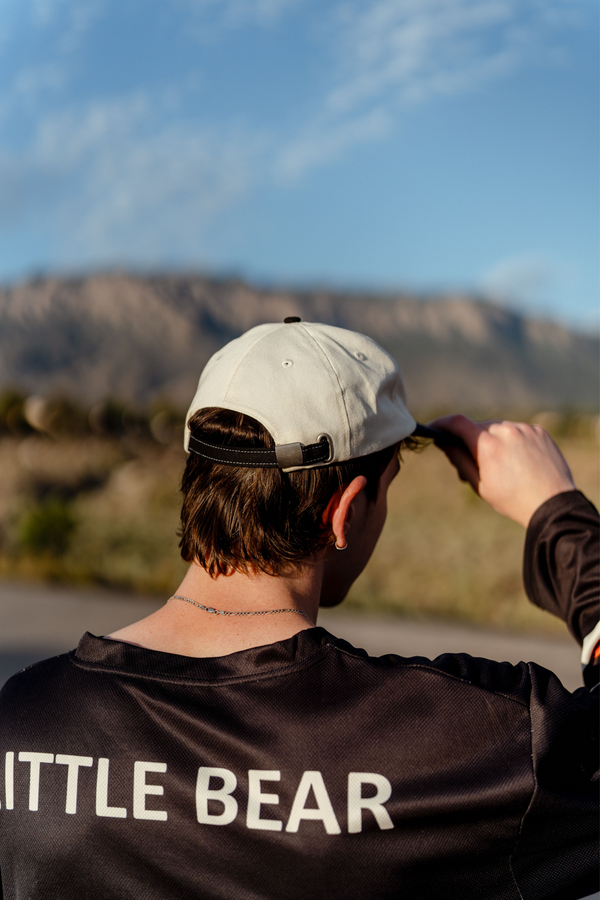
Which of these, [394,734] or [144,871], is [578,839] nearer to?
[394,734]

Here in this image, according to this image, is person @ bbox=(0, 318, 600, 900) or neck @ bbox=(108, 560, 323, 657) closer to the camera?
person @ bbox=(0, 318, 600, 900)

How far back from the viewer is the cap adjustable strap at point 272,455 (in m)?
1.19

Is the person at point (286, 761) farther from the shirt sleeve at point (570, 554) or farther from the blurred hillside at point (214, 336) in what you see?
the blurred hillside at point (214, 336)

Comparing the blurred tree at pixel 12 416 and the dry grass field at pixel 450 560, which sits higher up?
the blurred tree at pixel 12 416

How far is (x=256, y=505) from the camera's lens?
4.12 feet

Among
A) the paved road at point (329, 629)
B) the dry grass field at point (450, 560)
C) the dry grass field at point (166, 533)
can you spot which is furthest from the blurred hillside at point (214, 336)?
the paved road at point (329, 629)

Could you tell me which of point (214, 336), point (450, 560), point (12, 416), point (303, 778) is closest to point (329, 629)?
point (450, 560)

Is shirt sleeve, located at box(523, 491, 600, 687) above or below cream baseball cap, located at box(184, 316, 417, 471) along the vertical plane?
below

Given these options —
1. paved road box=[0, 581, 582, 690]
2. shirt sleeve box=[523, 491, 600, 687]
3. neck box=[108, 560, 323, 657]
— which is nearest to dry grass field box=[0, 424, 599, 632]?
paved road box=[0, 581, 582, 690]

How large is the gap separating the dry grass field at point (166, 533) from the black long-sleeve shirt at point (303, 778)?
21.4 ft

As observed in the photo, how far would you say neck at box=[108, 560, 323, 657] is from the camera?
1140 millimetres

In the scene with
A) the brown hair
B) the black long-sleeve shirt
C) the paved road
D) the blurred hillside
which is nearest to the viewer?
the black long-sleeve shirt

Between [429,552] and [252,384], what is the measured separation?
883cm

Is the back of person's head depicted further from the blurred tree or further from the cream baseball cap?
the blurred tree
